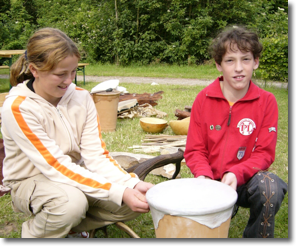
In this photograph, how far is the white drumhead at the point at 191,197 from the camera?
138 cm

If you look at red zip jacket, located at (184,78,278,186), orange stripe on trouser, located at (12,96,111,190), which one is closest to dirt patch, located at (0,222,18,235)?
orange stripe on trouser, located at (12,96,111,190)

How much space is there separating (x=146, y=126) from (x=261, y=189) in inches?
120

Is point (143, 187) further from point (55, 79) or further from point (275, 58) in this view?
point (275, 58)

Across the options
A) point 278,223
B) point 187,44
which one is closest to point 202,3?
point 187,44

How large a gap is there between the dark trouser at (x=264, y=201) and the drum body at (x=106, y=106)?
10.1 ft

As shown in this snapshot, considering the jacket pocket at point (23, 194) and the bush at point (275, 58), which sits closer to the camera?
the jacket pocket at point (23, 194)

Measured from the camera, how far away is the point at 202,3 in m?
14.0

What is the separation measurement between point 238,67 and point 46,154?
3.93 ft

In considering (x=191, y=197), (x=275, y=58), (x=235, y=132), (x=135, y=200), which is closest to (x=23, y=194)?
(x=135, y=200)

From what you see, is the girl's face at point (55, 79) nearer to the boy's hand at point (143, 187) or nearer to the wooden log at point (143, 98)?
the boy's hand at point (143, 187)

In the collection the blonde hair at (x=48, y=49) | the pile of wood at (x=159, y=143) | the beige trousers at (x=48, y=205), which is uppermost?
the blonde hair at (x=48, y=49)

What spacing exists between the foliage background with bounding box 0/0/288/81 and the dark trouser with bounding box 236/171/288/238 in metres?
11.8

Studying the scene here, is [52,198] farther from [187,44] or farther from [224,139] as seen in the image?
[187,44]

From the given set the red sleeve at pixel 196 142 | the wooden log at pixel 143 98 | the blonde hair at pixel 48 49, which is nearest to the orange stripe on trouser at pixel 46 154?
the blonde hair at pixel 48 49
